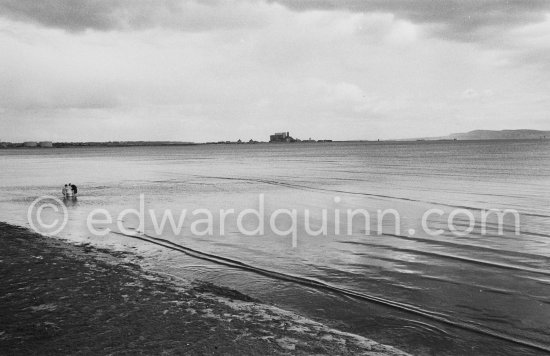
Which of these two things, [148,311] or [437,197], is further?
[437,197]

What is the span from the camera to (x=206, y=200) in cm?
2792

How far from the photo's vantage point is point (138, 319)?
7.44 meters

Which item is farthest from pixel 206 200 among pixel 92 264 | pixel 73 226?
pixel 92 264

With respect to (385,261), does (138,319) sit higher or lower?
higher

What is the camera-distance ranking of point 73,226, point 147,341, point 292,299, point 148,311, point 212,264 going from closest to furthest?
point 147,341
point 148,311
point 292,299
point 212,264
point 73,226

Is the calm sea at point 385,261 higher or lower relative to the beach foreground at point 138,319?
lower

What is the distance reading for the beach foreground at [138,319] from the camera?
6422 mm

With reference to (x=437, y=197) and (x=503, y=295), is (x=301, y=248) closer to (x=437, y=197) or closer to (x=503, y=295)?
(x=503, y=295)

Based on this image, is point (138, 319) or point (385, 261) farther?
point (385, 261)

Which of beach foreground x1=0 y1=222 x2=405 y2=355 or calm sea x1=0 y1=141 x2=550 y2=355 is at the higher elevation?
beach foreground x1=0 y1=222 x2=405 y2=355

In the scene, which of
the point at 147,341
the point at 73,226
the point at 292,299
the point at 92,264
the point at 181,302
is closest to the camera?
the point at 147,341

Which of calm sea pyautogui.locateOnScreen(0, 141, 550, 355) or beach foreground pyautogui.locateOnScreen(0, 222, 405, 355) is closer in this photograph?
beach foreground pyautogui.locateOnScreen(0, 222, 405, 355)

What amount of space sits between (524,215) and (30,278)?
20.5m

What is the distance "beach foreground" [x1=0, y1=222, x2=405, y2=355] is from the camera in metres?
6.42
